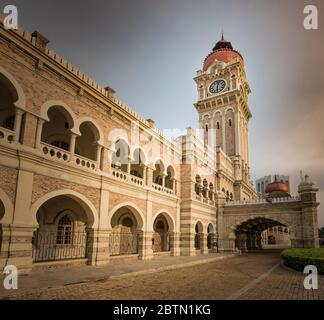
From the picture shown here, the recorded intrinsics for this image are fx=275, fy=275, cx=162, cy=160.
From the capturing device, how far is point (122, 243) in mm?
19047

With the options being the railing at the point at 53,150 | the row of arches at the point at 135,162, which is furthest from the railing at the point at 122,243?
the railing at the point at 53,150

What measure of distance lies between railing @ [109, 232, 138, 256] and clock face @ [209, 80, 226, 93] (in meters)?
30.0

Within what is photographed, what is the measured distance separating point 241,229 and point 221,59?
28.4m

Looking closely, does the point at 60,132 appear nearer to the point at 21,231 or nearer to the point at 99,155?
the point at 99,155

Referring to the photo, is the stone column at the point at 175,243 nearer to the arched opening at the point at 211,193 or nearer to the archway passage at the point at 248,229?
the arched opening at the point at 211,193

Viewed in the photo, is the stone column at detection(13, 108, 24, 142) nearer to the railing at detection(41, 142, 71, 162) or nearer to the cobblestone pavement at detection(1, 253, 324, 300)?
the railing at detection(41, 142, 71, 162)

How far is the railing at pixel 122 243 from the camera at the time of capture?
17.8 meters

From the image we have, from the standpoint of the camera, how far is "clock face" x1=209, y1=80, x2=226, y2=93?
42.5 m

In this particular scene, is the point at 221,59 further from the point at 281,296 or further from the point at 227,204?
the point at 281,296

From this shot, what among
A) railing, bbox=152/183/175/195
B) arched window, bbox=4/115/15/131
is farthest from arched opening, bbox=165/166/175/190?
arched window, bbox=4/115/15/131

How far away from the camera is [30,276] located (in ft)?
31.1

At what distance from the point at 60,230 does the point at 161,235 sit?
31.5 feet
